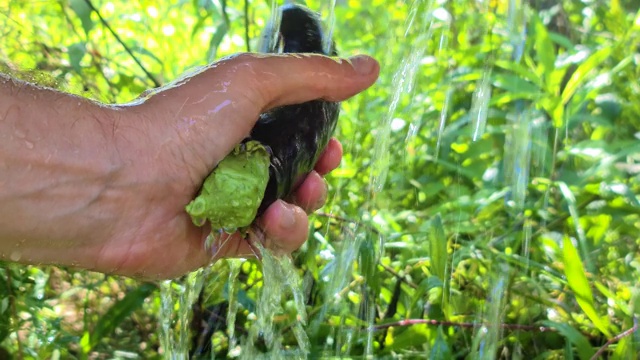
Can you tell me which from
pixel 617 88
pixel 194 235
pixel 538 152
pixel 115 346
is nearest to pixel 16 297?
pixel 115 346

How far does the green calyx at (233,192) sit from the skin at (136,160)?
30 mm

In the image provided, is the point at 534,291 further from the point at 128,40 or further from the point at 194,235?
the point at 128,40

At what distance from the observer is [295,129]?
1.19 metres

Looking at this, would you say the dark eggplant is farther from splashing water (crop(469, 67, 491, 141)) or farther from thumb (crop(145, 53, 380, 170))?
splashing water (crop(469, 67, 491, 141))

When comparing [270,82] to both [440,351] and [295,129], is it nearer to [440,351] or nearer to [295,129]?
[295,129]

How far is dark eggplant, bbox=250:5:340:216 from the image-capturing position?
3.78ft

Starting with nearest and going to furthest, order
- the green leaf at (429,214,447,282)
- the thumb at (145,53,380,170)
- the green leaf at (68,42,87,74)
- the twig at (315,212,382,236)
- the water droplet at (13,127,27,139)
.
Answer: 1. the water droplet at (13,127,27,139)
2. the thumb at (145,53,380,170)
3. the green leaf at (429,214,447,282)
4. the twig at (315,212,382,236)
5. the green leaf at (68,42,87,74)

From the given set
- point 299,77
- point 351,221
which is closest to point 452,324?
point 351,221

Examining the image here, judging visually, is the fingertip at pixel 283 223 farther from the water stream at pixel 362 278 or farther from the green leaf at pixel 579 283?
the green leaf at pixel 579 283

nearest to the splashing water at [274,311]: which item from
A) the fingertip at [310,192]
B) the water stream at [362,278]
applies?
A: the water stream at [362,278]

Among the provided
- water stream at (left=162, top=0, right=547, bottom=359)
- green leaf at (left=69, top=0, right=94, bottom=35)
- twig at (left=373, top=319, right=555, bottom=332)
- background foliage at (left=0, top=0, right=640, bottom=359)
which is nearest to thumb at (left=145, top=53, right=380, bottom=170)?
water stream at (left=162, top=0, right=547, bottom=359)

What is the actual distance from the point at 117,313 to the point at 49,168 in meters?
0.54

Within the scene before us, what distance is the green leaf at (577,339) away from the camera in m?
1.33

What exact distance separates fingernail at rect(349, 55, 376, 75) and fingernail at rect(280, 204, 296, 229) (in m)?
A: 0.26
